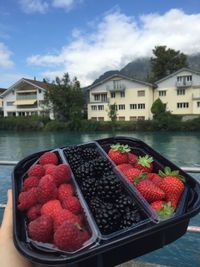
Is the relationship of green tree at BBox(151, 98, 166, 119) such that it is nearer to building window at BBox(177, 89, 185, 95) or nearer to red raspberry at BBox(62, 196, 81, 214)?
building window at BBox(177, 89, 185, 95)

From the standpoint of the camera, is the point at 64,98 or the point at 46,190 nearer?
the point at 46,190

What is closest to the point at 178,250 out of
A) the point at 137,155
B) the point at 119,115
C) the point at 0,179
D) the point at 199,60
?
the point at 137,155

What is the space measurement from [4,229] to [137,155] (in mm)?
671

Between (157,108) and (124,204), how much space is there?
37.1 metres

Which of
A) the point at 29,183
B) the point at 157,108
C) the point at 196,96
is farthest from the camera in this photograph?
the point at 196,96

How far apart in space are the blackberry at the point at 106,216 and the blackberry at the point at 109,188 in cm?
5

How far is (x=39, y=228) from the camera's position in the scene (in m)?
Result: 0.91

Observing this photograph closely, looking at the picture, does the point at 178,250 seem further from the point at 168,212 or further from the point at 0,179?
the point at 0,179

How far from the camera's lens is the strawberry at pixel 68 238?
85 centimetres

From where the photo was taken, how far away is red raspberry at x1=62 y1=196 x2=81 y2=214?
105cm

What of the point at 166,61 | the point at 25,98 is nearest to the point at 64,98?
the point at 25,98

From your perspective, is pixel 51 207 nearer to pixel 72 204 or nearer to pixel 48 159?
pixel 72 204

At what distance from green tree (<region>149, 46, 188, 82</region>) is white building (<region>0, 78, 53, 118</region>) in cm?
1629

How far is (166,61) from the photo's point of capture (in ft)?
156
